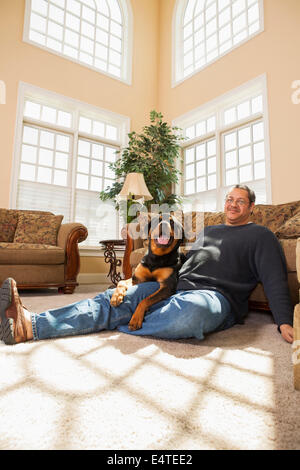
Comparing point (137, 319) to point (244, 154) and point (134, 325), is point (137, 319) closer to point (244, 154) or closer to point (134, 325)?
point (134, 325)

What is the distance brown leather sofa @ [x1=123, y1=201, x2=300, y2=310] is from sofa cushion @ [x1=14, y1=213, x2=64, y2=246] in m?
1.00

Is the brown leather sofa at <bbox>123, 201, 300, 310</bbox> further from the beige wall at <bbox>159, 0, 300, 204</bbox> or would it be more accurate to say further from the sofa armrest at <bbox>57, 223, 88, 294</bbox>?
the beige wall at <bbox>159, 0, 300, 204</bbox>

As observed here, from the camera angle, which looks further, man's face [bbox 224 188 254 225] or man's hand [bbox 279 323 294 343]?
man's face [bbox 224 188 254 225]

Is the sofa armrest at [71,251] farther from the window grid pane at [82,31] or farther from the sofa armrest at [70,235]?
the window grid pane at [82,31]

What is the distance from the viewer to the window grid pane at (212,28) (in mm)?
4246

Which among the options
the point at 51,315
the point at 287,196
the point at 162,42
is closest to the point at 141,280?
the point at 51,315

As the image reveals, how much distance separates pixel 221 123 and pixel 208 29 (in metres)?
1.83

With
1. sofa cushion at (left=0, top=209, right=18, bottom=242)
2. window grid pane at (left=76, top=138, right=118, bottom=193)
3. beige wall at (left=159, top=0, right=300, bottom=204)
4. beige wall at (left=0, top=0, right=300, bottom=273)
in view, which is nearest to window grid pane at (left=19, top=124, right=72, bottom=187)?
window grid pane at (left=76, top=138, right=118, bottom=193)

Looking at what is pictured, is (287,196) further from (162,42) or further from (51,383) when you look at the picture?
(162,42)

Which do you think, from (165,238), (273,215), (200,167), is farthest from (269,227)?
(200,167)

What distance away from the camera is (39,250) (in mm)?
2918

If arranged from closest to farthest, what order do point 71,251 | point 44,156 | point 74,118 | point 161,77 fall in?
point 71,251
point 44,156
point 74,118
point 161,77

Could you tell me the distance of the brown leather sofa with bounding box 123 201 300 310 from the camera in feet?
5.74

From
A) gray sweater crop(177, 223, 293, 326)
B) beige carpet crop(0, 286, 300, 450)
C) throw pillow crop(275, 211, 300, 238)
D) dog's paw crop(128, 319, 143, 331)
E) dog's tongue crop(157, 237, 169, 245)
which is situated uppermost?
throw pillow crop(275, 211, 300, 238)
